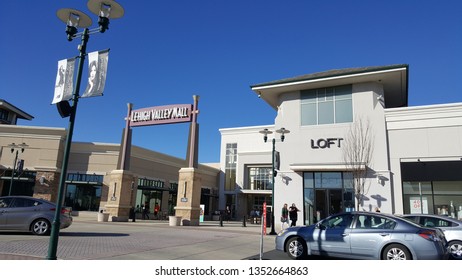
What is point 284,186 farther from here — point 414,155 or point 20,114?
point 20,114

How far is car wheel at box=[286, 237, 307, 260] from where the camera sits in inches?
406

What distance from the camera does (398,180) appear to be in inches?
833

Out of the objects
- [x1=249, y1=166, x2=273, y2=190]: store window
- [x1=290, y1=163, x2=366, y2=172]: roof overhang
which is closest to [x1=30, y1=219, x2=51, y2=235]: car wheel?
[x1=290, y1=163, x2=366, y2=172]: roof overhang

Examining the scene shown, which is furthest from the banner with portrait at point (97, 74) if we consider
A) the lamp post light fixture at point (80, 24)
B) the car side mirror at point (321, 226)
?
the car side mirror at point (321, 226)

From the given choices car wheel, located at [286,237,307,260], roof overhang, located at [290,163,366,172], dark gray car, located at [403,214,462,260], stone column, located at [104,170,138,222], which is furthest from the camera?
stone column, located at [104,170,138,222]

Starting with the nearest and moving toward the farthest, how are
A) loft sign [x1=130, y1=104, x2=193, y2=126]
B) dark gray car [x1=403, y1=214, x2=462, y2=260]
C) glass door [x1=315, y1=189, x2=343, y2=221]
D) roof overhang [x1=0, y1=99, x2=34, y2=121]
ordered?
dark gray car [x1=403, y1=214, x2=462, y2=260] → glass door [x1=315, y1=189, x2=343, y2=221] → loft sign [x1=130, y1=104, x2=193, y2=126] → roof overhang [x1=0, y1=99, x2=34, y2=121]

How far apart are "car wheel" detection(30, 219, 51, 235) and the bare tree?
16212 millimetres

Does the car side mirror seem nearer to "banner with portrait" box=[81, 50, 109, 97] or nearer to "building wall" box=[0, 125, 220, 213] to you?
"banner with portrait" box=[81, 50, 109, 97]

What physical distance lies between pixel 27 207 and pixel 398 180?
63.1 ft

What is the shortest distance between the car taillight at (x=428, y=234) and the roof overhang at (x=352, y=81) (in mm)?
15044

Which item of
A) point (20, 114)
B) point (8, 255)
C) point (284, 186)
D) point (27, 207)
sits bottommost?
point (8, 255)

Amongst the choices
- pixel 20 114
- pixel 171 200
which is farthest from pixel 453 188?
pixel 20 114

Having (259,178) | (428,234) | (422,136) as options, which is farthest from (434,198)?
(259,178)

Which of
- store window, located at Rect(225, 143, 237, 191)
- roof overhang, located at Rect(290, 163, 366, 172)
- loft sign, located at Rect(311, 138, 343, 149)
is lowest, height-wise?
roof overhang, located at Rect(290, 163, 366, 172)
